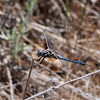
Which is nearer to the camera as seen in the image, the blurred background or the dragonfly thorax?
the dragonfly thorax

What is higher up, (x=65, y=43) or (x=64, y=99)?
(x=65, y=43)

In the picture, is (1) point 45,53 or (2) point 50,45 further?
(2) point 50,45

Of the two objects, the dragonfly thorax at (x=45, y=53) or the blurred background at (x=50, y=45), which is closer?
the dragonfly thorax at (x=45, y=53)

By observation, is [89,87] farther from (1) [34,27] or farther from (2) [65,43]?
(1) [34,27]

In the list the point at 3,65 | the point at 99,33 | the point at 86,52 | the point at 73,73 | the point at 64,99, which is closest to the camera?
the point at 64,99

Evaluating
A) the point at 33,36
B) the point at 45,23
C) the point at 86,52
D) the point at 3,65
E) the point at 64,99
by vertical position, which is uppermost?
the point at 45,23

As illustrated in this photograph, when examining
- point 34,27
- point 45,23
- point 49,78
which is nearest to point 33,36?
point 34,27

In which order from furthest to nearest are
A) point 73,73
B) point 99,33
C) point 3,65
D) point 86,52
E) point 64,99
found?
point 99,33 < point 86,52 < point 73,73 < point 3,65 < point 64,99

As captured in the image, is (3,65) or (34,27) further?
(34,27)
